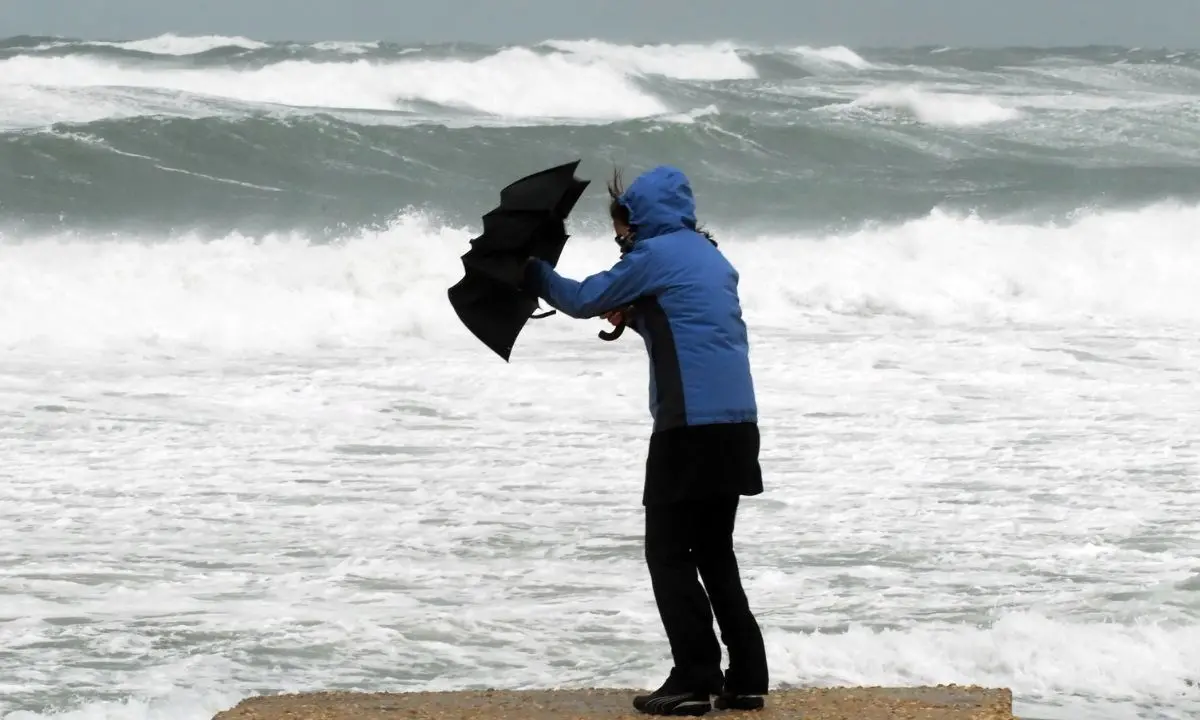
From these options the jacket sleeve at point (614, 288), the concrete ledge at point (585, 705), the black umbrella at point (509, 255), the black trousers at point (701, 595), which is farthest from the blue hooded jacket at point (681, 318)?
the concrete ledge at point (585, 705)

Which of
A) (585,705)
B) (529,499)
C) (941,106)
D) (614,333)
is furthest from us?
(941,106)

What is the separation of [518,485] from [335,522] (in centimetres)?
110

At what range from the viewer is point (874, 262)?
17953 mm

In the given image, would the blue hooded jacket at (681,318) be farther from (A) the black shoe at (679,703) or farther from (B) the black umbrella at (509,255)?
(A) the black shoe at (679,703)

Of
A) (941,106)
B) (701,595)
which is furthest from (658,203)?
(941,106)

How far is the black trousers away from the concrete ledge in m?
0.13

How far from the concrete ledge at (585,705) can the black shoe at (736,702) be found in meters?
0.02

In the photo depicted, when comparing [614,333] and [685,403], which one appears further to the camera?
[614,333]

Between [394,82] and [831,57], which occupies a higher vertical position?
[831,57]

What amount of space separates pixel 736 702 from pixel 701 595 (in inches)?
13.4

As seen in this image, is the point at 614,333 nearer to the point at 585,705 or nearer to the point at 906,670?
the point at 585,705

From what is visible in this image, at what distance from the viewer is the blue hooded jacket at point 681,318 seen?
13.7 feet

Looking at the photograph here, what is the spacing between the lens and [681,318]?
421 cm

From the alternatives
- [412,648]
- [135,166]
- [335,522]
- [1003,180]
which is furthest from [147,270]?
[1003,180]
